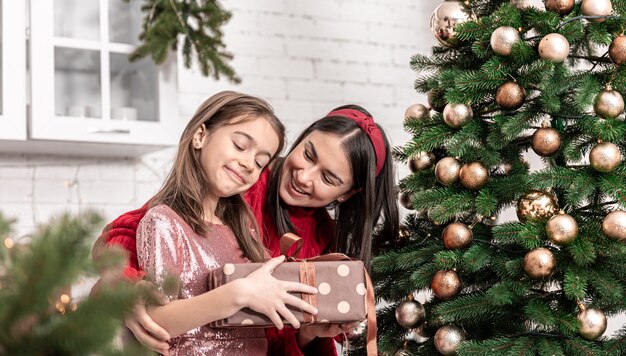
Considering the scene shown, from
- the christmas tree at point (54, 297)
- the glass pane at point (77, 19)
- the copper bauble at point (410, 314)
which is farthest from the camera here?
the glass pane at point (77, 19)

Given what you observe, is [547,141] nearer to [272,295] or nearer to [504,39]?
[504,39]

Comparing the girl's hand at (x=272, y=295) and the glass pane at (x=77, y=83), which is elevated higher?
the glass pane at (x=77, y=83)

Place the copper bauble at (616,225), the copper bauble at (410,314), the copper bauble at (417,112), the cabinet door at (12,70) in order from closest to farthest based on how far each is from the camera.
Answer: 1. the copper bauble at (616,225)
2. the copper bauble at (410,314)
3. the copper bauble at (417,112)
4. the cabinet door at (12,70)

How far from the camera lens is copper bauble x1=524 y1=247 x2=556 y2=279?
1.55 metres

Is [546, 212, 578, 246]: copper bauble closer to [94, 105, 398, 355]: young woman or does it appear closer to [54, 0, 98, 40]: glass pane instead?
[94, 105, 398, 355]: young woman

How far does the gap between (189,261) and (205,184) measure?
0.18 m

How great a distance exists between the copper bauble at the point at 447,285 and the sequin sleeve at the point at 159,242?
1.77ft

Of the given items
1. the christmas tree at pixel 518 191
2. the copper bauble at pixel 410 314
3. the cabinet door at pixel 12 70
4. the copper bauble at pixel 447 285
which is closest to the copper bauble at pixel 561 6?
the christmas tree at pixel 518 191

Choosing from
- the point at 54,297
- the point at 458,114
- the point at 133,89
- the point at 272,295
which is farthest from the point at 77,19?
the point at 54,297

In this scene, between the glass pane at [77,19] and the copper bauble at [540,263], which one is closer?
the copper bauble at [540,263]

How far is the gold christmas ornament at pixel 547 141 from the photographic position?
5.33 ft

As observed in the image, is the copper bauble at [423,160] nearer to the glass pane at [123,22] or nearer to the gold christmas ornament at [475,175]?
the gold christmas ornament at [475,175]

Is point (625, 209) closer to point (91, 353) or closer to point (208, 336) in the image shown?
point (208, 336)

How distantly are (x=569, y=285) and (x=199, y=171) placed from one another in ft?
2.47
